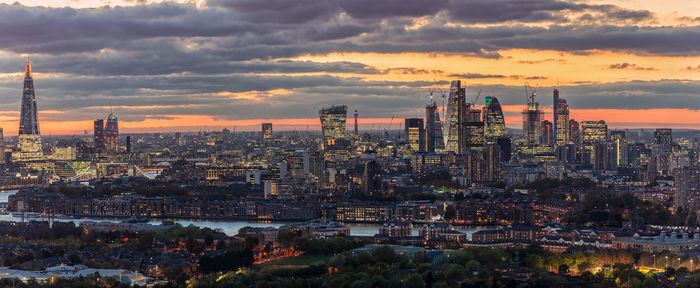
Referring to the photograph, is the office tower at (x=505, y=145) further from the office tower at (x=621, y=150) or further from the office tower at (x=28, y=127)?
the office tower at (x=28, y=127)

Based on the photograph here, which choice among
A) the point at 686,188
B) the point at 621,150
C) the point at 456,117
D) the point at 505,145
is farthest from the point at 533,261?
the point at 456,117

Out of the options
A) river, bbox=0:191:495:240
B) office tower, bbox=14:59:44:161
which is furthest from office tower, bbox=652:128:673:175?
office tower, bbox=14:59:44:161

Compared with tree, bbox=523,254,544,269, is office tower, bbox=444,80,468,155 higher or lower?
higher

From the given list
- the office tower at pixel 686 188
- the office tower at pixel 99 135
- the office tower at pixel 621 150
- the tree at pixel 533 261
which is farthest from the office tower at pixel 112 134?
the tree at pixel 533 261

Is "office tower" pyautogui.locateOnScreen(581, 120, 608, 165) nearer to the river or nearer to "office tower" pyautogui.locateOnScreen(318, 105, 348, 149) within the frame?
"office tower" pyautogui.locateOnScreen(318, 105, 348, 149)

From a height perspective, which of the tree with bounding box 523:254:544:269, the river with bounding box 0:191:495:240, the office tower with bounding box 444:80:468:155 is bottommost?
the river with bounding box 0:191:495:240

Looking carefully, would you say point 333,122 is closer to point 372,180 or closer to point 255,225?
point 372,180
